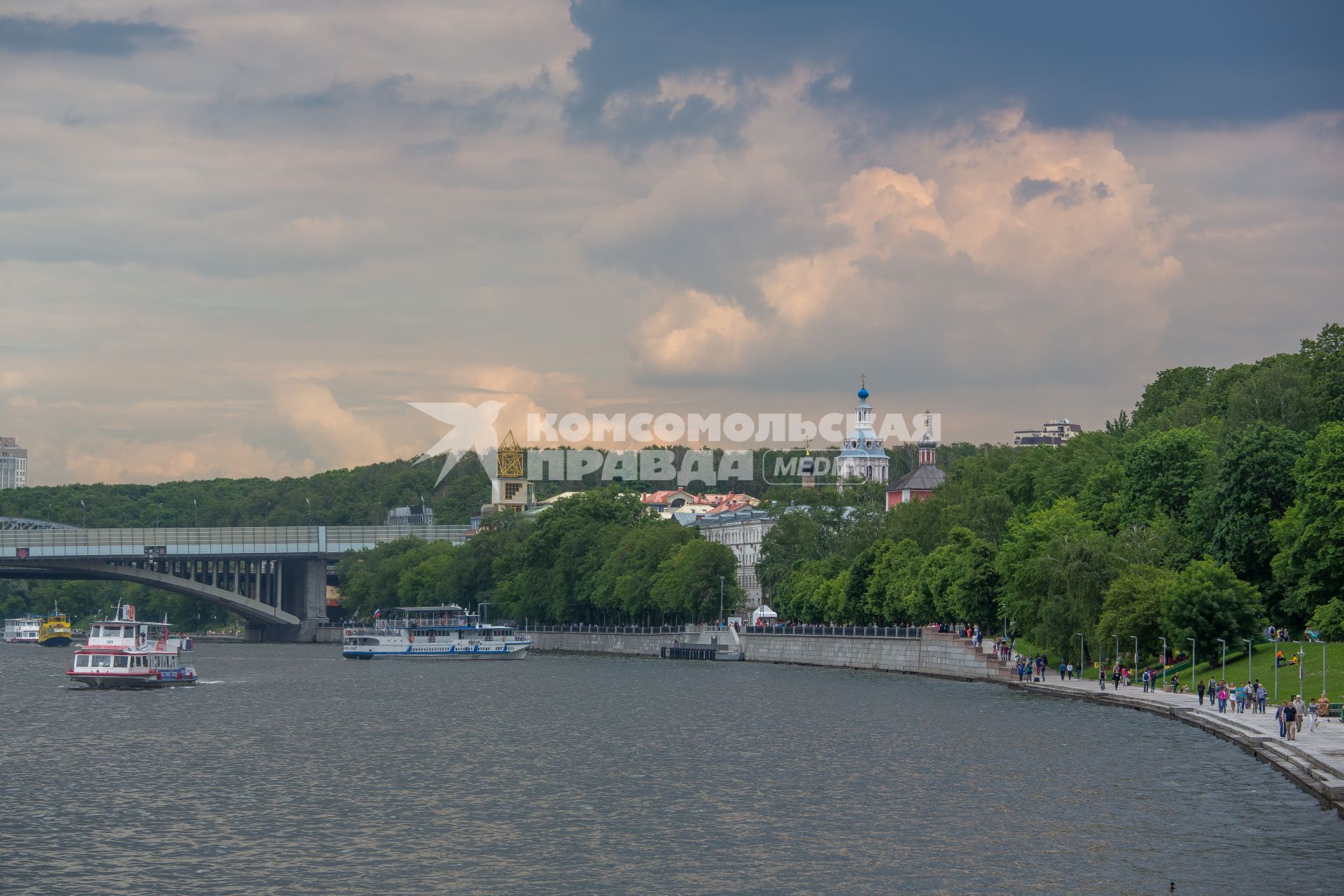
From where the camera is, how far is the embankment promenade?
52000mm

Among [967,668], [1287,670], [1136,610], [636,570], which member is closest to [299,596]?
[636,570]

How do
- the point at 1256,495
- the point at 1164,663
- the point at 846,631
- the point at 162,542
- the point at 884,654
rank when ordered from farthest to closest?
the point at 162,542
the point at 846,631
the point at 884,654
the point at 1256,495
the point at 1164,663

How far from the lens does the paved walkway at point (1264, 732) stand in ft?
159

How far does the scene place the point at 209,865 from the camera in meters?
40.1

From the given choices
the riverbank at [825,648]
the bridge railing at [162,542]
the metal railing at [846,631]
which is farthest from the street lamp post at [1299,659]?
the bridge railing at [162,542]

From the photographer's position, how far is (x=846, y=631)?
121 meters

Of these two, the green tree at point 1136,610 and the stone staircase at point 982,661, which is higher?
the green tree at point 1136,610

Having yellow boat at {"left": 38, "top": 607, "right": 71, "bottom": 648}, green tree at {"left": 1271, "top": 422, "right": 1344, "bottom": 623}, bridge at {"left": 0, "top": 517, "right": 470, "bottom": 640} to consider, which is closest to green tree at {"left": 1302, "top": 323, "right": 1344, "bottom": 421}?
green tree at {"left": 1271, "top": 422, "right": 1344, "bottom": 623}

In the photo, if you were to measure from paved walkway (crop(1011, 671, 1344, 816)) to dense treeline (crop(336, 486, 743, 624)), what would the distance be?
63767mm

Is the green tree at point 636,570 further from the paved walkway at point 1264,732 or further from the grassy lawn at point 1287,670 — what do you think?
the grassy lawn at point 1287,670

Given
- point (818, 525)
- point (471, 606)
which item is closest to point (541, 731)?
point (818, 525)

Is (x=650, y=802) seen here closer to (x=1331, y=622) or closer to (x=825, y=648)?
(x=1331, y=622)

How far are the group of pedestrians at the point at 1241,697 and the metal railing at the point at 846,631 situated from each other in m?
39.1

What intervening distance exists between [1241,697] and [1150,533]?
90.8 feet
